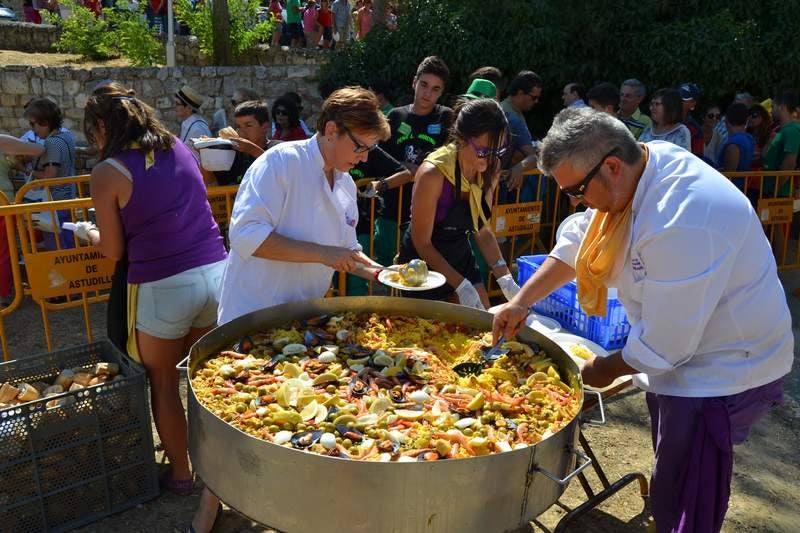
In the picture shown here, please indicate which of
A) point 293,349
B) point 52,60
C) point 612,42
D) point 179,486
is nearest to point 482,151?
point 293,349

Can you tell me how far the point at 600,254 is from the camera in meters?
2.62

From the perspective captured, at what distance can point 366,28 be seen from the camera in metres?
15.4

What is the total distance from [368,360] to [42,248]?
5.38m

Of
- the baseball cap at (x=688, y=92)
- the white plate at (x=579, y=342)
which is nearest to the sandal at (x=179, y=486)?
the white plate at (x=579, y=342)

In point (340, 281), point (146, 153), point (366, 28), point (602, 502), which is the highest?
point (366, 28)

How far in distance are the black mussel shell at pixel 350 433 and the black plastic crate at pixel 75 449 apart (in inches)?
62.2

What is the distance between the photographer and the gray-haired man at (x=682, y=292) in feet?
7.55

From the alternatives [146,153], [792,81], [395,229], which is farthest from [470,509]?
[792,81]

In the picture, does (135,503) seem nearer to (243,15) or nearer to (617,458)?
(617,458)

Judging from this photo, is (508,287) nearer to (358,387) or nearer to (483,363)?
(483,363)

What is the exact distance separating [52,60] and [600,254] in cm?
1630

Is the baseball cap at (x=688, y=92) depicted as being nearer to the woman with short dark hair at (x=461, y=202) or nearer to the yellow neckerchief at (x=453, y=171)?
the woman with short dark hair at (x=461, y=202)

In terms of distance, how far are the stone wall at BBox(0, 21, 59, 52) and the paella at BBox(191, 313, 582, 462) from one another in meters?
18.3

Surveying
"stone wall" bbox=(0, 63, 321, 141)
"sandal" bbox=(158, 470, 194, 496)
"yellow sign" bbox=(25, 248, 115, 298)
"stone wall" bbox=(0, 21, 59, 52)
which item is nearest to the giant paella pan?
"sandal" bbox=(158, 470, 194, 496)
